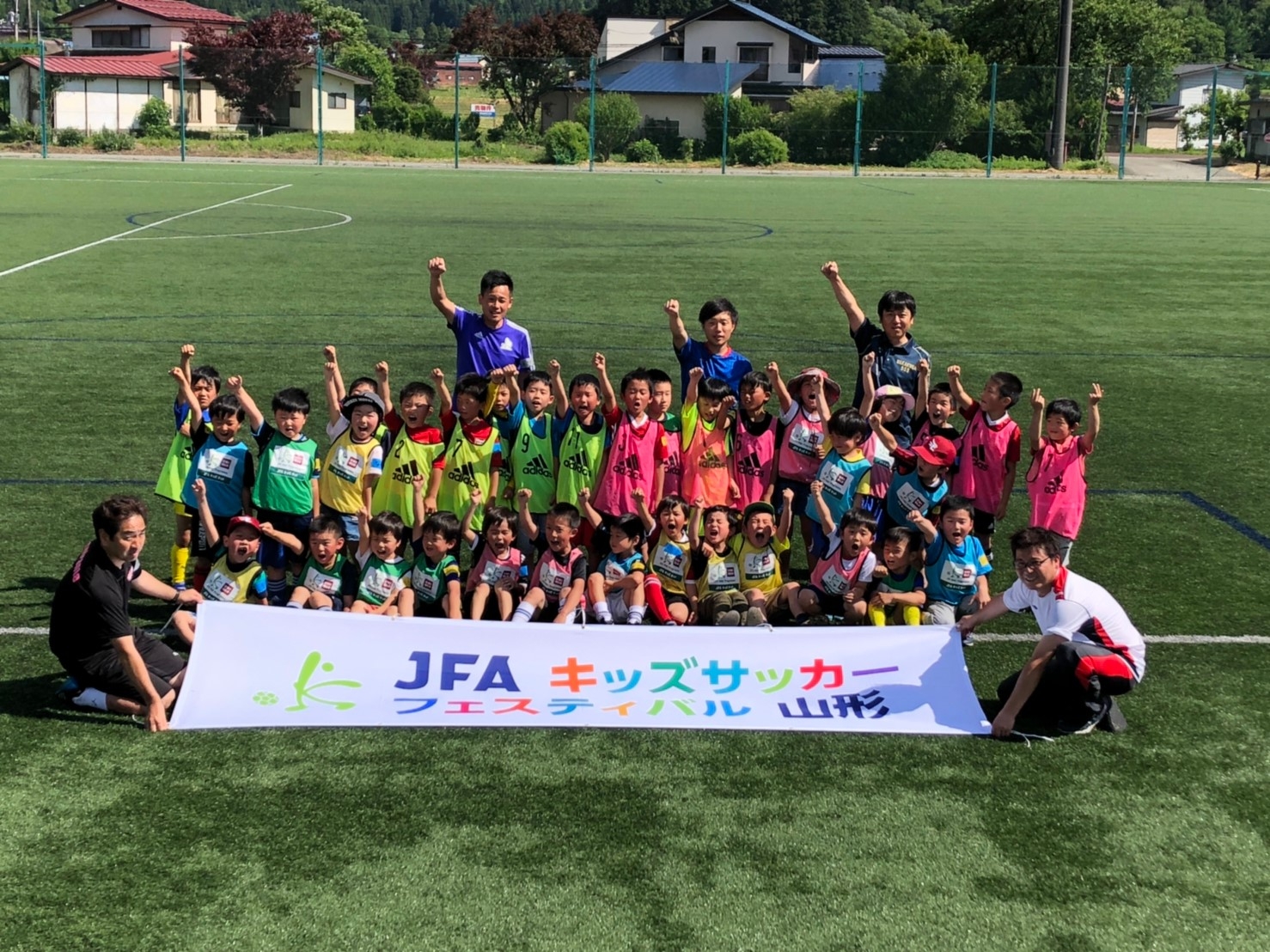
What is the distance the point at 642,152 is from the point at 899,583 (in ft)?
144

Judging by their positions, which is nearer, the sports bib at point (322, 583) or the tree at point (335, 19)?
the sports bib at point (322, 583)

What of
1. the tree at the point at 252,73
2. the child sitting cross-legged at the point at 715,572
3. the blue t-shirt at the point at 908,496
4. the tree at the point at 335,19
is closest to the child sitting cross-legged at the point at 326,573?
the child sitting cross-legged at the point at 715,572

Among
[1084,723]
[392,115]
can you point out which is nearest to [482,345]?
[1084,723]

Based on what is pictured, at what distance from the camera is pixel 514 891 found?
14.3 feet

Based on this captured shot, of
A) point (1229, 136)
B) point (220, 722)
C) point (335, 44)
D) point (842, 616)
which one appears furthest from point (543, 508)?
point (335, 44)

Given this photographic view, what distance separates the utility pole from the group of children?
4301 centimetres

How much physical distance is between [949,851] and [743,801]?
2.50 feet

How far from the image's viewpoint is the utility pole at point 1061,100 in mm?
46938

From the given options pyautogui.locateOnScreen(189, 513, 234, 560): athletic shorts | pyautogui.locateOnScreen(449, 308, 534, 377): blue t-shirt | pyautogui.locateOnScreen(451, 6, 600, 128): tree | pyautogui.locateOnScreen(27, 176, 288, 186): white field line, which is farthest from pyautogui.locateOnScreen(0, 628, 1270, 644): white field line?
pyautogui.locateOnScreen(451, 6, 600, 128): tree

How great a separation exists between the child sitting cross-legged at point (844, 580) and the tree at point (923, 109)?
42732 mm

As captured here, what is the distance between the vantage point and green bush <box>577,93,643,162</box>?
47688 millimetres

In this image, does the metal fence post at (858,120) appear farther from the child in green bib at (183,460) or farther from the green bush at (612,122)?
the child in green bib at (183,460)

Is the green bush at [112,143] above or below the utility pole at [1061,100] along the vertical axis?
below

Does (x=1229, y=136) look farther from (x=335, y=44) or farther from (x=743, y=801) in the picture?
(x=743, y=801)
